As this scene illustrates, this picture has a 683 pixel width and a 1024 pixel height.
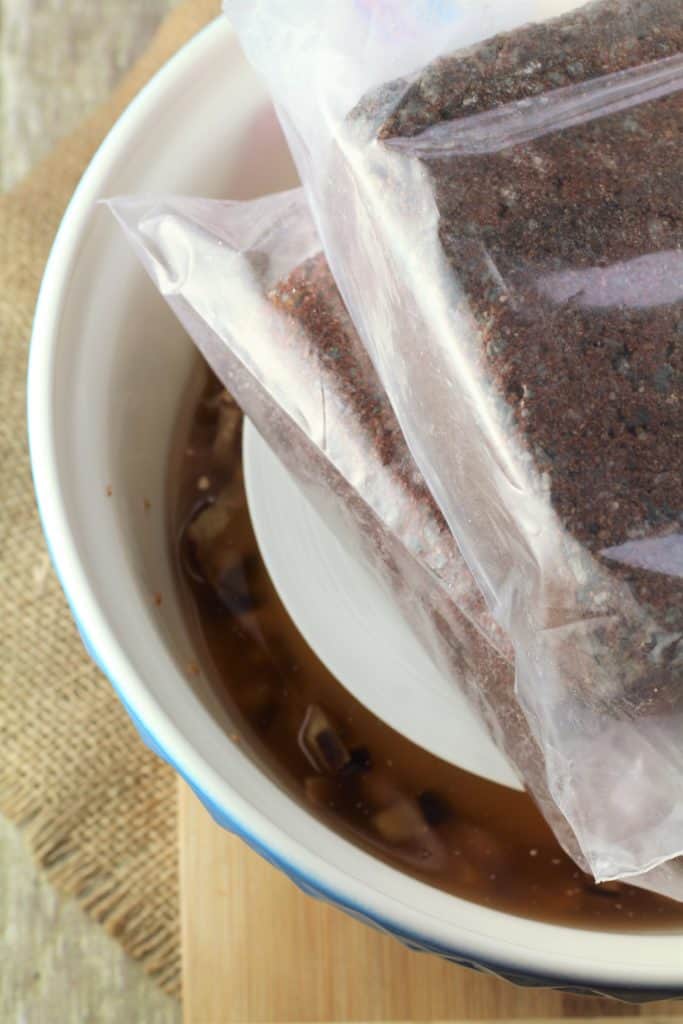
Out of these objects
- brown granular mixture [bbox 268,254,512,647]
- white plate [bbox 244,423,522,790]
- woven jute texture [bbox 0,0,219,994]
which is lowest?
woven jute texture [bbox 0,0,219,994]

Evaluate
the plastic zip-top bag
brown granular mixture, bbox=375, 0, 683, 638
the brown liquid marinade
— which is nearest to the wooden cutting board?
the brown liquid marinade

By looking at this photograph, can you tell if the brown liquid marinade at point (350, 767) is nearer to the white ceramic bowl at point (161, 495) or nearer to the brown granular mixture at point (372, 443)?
the white ceramic bowl at point (161, 495)

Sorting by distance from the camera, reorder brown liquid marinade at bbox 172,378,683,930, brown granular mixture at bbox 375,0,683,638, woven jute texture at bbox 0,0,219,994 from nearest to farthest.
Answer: brown granular mixture at bbox 375,0,683,638
brown liquid marinade at bbox 172,378,683,930
woven jute texture at bbox 0,0,219,994

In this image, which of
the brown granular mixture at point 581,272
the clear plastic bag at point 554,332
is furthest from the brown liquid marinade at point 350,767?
the brown granular mixture at point 581,272

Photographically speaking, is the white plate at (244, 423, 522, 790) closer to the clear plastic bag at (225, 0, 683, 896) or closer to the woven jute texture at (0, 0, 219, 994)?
the clear plastic bag at (225, 0, 683, 896)

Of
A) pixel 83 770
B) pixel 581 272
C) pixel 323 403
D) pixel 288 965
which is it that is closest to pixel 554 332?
pixel 581 272

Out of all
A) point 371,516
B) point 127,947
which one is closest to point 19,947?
point 127,947

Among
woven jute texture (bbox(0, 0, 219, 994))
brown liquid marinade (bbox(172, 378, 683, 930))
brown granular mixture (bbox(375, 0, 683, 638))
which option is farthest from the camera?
woven jute texture (bbox(0, 0, 219, 994))
